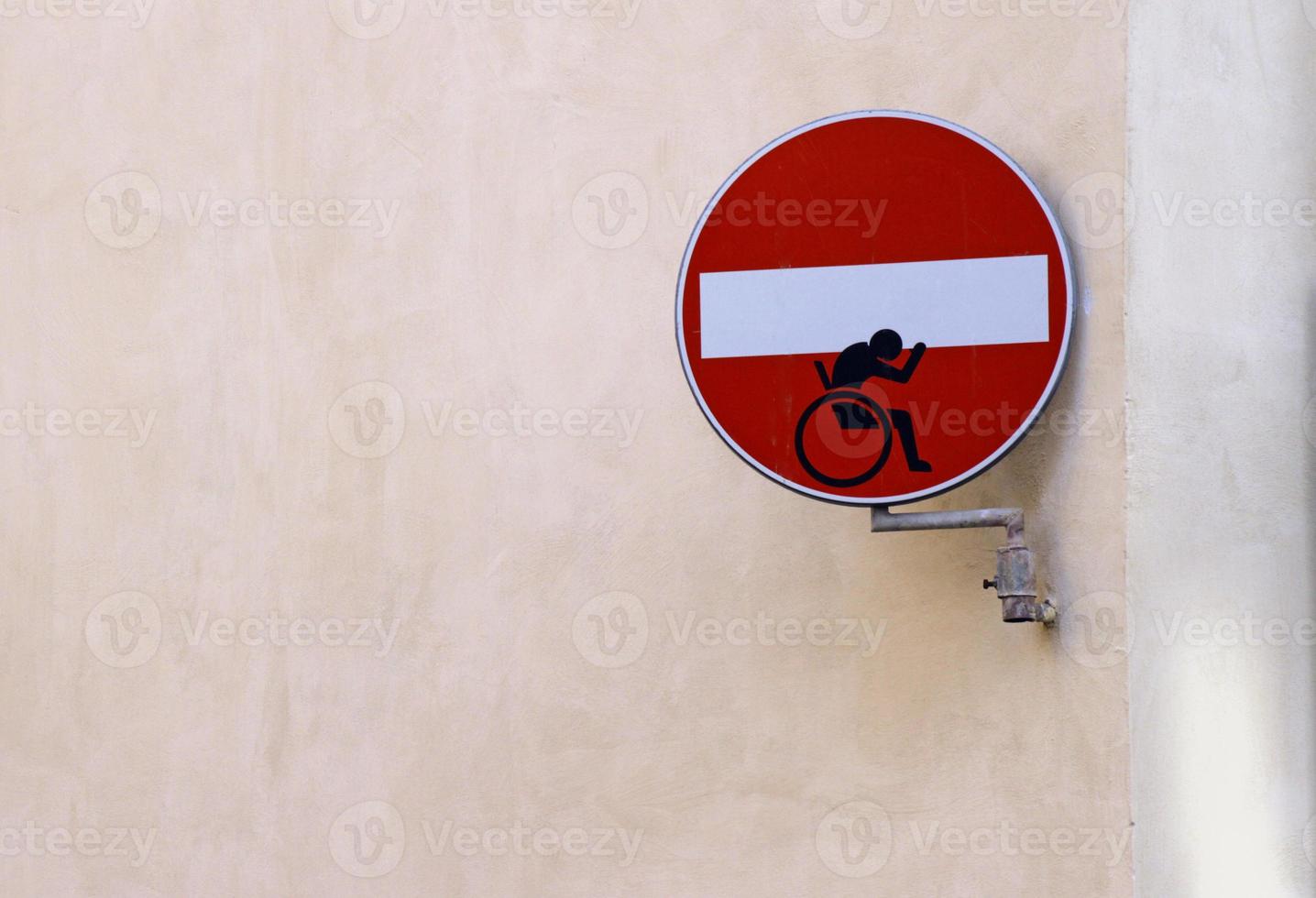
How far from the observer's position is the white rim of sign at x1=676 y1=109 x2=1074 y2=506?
335 centimetres

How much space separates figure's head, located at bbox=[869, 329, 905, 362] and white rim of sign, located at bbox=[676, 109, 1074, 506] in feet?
1.06

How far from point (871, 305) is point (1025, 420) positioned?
0.44m

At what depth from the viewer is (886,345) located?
341 cm

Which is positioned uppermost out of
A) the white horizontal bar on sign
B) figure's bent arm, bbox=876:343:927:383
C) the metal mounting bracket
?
the white horizontal bar on sign

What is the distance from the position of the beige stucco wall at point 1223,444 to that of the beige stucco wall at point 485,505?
9cm

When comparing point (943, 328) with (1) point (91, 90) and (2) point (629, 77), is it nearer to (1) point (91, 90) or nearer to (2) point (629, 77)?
(2) point (629, 77)

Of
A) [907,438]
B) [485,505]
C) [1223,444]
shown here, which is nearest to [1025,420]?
[907,438]

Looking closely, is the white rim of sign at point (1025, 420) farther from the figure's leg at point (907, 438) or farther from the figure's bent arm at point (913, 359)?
the figure's bent arm at point (913, 359)

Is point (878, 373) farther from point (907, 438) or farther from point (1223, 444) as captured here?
point (1223, 444)

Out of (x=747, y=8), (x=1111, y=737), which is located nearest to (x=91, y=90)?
(x=747, y=8)

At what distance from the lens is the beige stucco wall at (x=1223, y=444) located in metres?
3.44

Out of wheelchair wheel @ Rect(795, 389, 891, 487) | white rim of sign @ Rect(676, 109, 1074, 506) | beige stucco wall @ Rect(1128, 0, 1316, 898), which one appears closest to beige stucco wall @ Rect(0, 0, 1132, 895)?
beige stucco wall @ Rect(1128, 0, 1316, 898)

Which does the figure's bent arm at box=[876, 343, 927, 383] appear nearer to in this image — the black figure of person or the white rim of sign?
the black figure of person

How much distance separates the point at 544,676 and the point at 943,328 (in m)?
1.35
